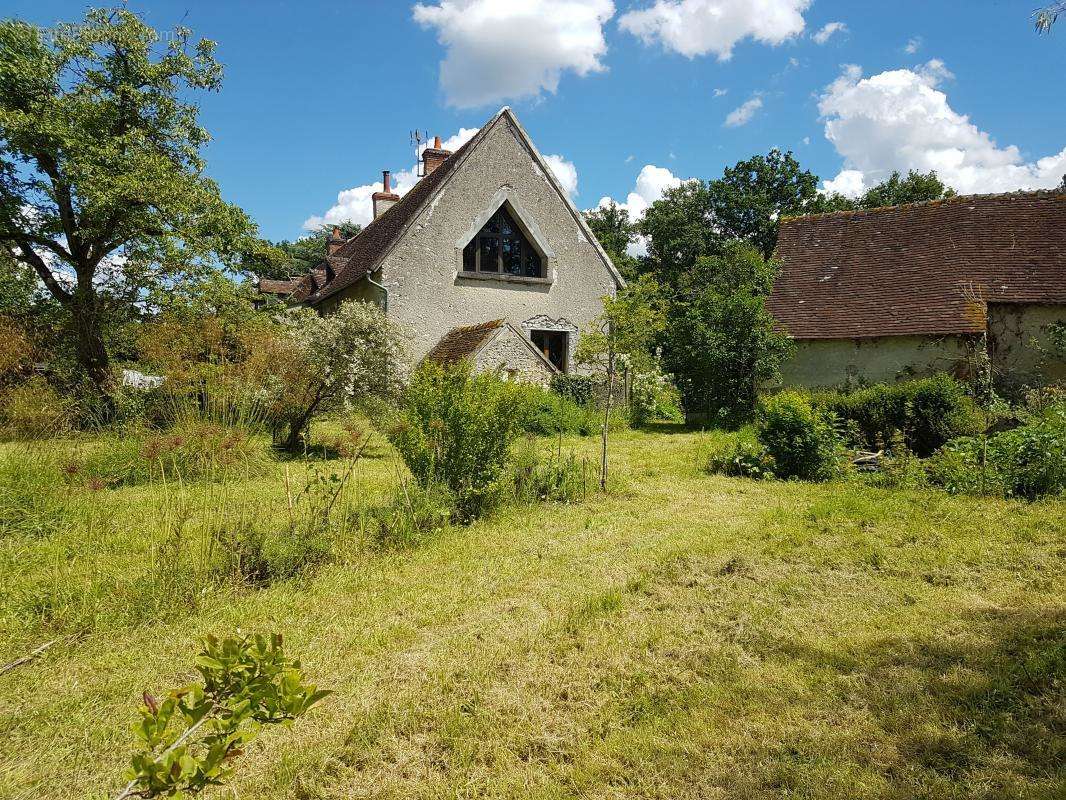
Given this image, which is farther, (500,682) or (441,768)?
(500,682)

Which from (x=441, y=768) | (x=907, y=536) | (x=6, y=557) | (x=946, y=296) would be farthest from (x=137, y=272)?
(x=946, y=296)

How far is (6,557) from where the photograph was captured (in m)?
5.11

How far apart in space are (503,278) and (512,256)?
3.48ft

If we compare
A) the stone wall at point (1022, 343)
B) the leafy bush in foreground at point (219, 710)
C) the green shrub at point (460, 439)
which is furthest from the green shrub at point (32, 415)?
the stone wall at point (1022, 343)

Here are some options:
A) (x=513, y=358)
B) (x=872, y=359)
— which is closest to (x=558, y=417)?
(x=513, y=358)

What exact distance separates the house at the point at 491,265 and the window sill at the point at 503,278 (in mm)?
33

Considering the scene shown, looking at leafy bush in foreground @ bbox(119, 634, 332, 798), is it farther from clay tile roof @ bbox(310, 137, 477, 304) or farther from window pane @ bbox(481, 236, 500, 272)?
window pane @ bbox(481, 236, 500, 272)

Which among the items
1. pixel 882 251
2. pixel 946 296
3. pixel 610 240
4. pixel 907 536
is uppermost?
pixel 610 240

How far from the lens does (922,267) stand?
15.5m

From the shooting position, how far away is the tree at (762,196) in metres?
37.8

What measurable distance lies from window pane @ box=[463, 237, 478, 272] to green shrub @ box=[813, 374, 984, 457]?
10.7 metres

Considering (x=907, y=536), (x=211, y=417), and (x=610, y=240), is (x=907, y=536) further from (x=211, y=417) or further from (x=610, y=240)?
(x=610, y=240)

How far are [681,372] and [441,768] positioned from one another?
1401 centimetres

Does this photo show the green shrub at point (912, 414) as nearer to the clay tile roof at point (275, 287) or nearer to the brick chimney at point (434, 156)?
the brick chimney at point (434, 156)
